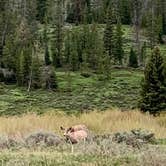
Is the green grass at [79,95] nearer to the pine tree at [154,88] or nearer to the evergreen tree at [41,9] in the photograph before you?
the pine tree at [154,88]

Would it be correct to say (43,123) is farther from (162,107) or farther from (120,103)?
(120,103)

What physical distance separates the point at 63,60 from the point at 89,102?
2620 cm

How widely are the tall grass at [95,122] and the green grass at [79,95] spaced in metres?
18.1

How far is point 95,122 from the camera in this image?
63.8 feet

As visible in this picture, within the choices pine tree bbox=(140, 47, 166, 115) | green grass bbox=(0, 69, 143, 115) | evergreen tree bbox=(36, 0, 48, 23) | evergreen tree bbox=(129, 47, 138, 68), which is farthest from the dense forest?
pine tree bbox=(140, 47, 166, 115)

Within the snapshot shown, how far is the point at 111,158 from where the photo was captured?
11.3 meters

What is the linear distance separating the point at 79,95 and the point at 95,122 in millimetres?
33041

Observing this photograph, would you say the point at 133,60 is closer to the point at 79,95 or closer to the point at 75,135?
the point at 79,95

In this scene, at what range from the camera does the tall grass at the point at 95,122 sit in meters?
18.0

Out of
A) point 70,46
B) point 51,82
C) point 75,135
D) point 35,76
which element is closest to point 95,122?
point 75,135

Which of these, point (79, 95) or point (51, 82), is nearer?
point (79, 95)

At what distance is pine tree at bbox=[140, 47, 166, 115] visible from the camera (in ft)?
79.9

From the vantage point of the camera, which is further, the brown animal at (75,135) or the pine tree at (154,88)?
the pine tree at (154,88)

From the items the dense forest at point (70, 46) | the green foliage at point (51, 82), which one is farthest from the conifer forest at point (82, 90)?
the dense forest at point (70, 46)
